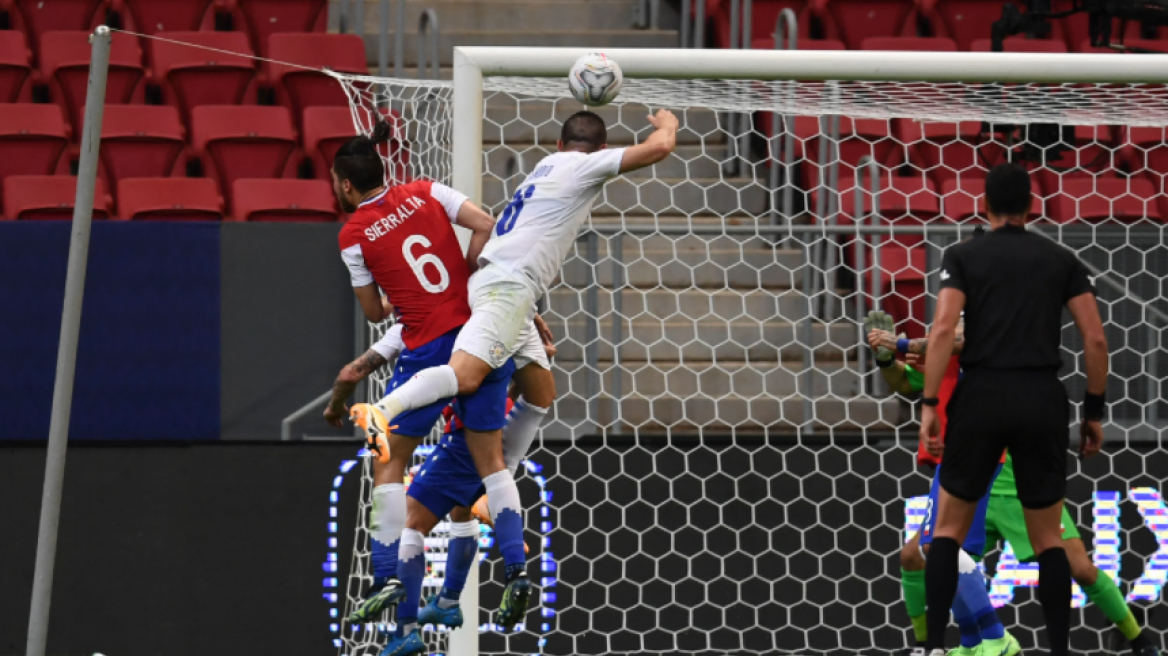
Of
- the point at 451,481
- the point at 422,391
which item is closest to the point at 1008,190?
the point at 422,391

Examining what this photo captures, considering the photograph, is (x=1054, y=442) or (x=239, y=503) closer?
(x=1054, y=442)

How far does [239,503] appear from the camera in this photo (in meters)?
6.52

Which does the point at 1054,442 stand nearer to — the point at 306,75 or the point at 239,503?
the point at 239,503

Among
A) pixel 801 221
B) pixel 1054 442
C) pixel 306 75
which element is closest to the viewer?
pixel 1054 442

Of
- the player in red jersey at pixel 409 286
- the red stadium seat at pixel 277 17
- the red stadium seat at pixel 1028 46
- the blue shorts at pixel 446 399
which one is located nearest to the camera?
the blue shorts at pixel 446 399

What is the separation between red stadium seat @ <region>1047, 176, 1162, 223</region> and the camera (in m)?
7.77

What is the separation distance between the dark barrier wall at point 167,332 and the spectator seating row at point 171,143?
1.66 meters

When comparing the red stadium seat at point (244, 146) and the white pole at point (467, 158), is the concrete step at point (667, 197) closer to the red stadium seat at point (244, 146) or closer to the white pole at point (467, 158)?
the red stadium seat at point (244, 146)

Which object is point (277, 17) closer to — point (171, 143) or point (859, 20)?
point (171, 143)

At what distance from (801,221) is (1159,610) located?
2637 millimetres

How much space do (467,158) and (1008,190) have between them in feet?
6.61

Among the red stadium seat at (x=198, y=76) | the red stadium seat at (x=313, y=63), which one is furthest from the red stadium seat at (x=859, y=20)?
the red stadium seat at (x=198, y=76)

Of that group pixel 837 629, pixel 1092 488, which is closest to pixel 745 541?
pixel 837 629

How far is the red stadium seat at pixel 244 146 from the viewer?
8.27 m
